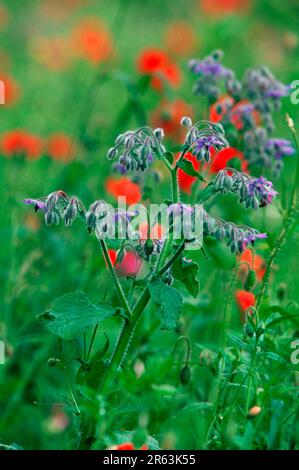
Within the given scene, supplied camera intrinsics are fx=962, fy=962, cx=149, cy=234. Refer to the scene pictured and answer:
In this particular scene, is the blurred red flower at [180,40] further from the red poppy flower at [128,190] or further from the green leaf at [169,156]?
the green leaf at [169,156]

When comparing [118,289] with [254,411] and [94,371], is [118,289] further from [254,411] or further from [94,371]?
[254,411]

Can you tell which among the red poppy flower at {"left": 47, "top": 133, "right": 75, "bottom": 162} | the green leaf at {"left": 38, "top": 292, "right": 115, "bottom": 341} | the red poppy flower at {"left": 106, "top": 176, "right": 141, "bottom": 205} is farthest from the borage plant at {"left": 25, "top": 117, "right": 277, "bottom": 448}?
the red poppy flower at {"left": 47, "top": 133, "right": 75, "bottom": 162}

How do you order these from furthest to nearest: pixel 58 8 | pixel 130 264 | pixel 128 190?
pixel 58 8 → pixel 128 190 → pixel 130 264

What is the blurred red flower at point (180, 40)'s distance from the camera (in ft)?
21.4

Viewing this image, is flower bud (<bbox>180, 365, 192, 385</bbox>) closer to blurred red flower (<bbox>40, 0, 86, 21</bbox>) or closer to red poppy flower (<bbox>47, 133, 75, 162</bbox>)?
red poppy flower (<bbox>47, 133, 75, 162</bbox>)

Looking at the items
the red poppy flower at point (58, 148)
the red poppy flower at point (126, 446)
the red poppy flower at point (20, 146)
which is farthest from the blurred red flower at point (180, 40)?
the red poppy flower at point (126, 446)

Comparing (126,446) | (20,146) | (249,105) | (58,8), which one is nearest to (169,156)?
(126,446)

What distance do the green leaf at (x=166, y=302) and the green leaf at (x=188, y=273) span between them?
2.7 inches

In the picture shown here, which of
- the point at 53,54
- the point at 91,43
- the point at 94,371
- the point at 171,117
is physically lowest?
the point at 94,371

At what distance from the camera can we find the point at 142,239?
2045 mm

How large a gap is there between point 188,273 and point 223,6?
17.5ft

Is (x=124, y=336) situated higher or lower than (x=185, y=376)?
higher

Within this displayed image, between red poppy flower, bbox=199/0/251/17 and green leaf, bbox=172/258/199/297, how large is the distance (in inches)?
196
